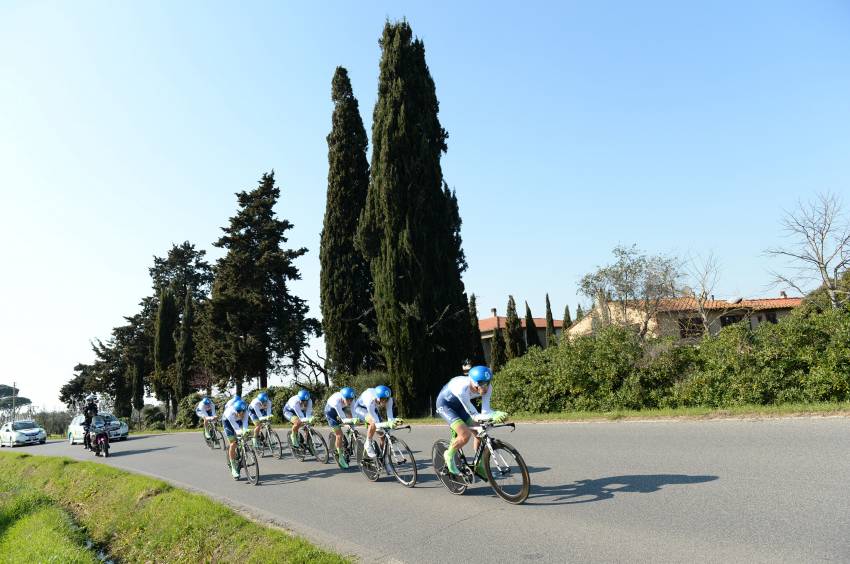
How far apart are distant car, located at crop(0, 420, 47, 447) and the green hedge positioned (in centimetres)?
3093

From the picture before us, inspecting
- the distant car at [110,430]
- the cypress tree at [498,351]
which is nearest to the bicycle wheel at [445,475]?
the distant car at [110,430]

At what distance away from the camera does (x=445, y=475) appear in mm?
8141

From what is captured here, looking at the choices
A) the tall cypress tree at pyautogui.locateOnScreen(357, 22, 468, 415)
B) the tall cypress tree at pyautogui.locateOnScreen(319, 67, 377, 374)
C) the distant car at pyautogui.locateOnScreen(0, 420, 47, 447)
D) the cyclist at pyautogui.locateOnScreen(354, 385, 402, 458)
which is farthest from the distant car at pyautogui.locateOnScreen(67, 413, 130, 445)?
the cyclist at pyautogui.locateOnScreen(354, 385, 402, 458)

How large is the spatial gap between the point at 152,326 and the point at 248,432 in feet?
185

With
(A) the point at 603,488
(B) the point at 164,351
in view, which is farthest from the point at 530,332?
(A) the point at 603,488

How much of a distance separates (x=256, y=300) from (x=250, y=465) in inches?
1093

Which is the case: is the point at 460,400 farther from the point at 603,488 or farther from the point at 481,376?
the point at 603,488

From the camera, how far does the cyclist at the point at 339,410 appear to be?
11.0 metres

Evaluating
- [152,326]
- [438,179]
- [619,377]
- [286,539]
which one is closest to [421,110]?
[438,179]

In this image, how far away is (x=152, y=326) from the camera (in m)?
61.3

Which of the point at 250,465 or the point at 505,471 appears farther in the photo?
the point at 250,465

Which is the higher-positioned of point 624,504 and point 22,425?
point 22,425

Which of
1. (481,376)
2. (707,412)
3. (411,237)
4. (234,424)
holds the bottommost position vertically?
(707,412)

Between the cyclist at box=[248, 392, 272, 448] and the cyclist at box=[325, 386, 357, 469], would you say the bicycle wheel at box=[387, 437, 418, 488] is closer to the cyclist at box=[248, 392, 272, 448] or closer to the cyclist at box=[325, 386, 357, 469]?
the cyclist at box=[325, 386, 357, 469]
